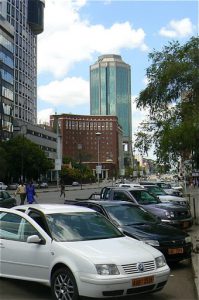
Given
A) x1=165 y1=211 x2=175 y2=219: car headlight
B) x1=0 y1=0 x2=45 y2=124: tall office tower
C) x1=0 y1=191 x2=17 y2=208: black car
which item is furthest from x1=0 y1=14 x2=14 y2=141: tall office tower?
x1=165 y1=211 x2=175 y2=219: car headlight

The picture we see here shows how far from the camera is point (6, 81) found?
107188 mm

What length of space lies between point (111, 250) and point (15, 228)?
6.61 ft

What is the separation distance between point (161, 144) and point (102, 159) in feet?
528

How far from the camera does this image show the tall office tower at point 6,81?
103 m

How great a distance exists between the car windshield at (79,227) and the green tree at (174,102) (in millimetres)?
10014

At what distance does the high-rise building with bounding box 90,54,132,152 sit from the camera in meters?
167

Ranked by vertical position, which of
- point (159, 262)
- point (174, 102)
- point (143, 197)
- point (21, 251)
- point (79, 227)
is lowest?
point (159, 262)

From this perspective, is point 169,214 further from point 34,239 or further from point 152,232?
point 34,239

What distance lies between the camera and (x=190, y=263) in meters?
10.9

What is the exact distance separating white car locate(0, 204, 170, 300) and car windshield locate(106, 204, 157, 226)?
2.61 meters

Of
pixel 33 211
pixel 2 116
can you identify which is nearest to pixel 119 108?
pixel 2 116

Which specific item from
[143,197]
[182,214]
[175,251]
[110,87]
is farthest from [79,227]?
[110,87]

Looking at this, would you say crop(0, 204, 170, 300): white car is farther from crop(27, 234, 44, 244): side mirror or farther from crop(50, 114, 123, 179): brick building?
crop(50, 114, 123, 179): brick building

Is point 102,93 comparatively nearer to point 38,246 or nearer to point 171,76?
point 171,76
